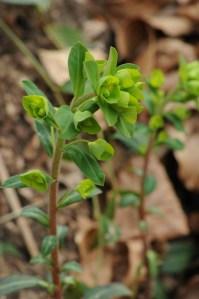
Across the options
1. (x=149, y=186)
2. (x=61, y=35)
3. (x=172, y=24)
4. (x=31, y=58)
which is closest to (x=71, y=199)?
(x=149, y=186)

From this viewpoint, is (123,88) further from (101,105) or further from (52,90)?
(52,90)

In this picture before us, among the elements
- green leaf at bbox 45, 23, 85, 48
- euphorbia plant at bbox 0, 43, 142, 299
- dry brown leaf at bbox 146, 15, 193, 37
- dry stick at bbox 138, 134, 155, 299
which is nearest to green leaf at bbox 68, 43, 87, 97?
euphorbia plant at bbox 0, 43, 142, 299

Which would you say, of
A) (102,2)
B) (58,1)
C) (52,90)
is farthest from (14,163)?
(102,2)

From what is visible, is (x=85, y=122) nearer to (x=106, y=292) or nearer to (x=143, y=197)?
(x=106, y=292)

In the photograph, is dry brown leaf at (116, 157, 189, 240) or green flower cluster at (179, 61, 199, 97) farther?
→ dry brown leaf at (116, 157, 189, 240)

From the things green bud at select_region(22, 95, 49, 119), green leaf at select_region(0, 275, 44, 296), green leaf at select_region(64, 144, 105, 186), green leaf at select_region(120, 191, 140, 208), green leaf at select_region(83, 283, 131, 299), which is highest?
green bud at select_region(22, 95, 49, 119)

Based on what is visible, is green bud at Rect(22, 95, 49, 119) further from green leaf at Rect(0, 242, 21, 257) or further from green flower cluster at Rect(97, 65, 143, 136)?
green leaf at Rect(0, 242, 21, 257)
